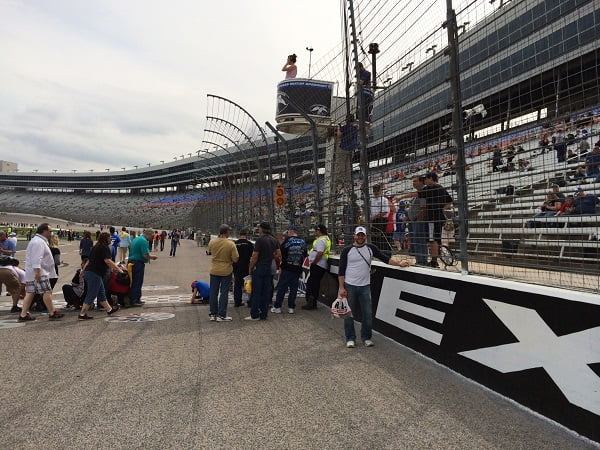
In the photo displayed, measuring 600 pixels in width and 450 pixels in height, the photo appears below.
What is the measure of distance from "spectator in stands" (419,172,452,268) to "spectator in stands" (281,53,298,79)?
44.4 feet

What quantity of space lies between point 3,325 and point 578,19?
7.56 m

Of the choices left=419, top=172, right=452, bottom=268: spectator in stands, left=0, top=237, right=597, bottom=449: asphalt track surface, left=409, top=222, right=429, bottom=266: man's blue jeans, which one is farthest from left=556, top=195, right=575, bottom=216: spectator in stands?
left=409, top=222, right=429, bottom=266: man's blue jeans

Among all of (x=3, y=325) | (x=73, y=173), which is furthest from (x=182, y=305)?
(x=73, y=173)

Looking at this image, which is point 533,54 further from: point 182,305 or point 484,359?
point 182,305

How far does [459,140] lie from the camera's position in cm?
410

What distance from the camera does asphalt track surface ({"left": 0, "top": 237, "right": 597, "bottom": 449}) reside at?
272cm

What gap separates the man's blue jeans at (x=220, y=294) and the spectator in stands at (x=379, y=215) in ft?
7.77

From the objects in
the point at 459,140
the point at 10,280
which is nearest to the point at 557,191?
the point at 459,140

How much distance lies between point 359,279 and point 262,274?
2.25m

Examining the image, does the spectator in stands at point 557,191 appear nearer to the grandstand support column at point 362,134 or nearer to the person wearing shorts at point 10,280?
the grandstand support column at point 362,134

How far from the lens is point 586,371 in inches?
104

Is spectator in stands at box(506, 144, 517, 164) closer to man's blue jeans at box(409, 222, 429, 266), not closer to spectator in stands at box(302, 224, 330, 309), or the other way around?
man's blue jeans at box(409, 222, 429, 266)

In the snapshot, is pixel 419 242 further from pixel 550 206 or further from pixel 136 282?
pixel 136 282

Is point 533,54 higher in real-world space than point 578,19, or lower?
lower
